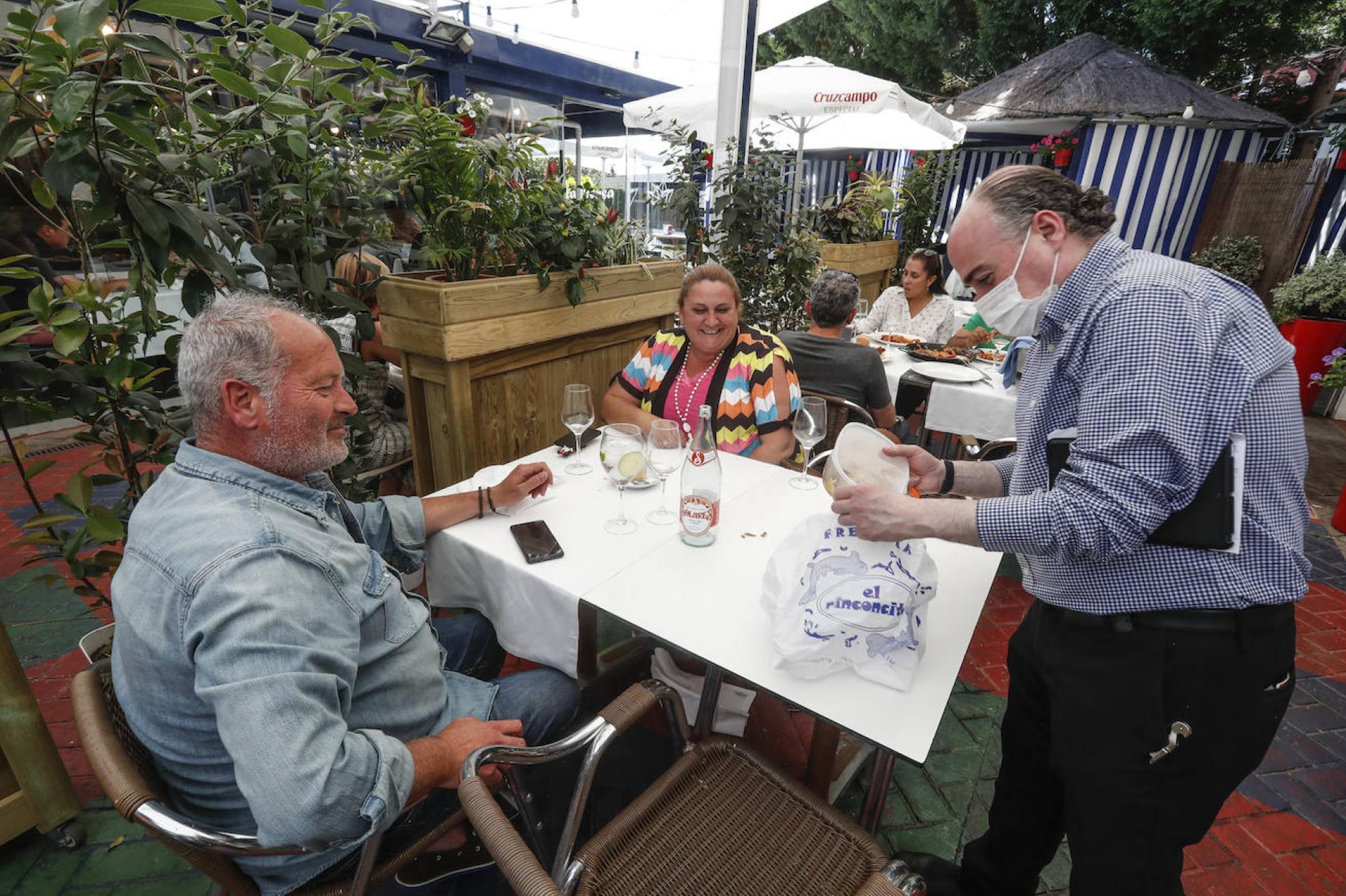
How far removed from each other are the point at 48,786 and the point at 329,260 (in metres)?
1.93

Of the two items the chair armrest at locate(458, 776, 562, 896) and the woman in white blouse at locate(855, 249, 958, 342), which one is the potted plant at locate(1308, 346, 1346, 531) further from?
the chair armrest at locate(458, 776, 562, 896)

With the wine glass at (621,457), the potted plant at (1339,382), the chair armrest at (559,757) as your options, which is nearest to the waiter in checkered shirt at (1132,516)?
the chair armrest at (559,757)

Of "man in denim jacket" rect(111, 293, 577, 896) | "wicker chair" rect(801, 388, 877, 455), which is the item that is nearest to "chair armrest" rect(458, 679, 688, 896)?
"man in denim jacket" rect(111, 293, 577, 896)

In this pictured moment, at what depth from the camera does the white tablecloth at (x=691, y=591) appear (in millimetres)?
1295

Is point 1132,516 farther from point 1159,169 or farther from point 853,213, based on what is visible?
point 1159,169

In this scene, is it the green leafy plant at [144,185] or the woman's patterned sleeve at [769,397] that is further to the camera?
the woman's patterned sleeve at [769,397]

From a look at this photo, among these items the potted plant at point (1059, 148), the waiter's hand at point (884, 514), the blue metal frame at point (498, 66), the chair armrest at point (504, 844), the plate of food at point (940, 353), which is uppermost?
the blue metal frame at point (498, 66)

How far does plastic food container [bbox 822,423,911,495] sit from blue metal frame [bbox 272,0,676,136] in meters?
6.59

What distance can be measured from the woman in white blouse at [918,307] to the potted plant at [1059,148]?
692 centimetres

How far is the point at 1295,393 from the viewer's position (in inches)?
45.0

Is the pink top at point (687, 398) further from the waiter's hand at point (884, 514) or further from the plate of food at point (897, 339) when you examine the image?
the plate of food at point (897, 339)

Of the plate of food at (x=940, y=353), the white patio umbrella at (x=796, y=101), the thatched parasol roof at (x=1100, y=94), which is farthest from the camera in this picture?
the thatched parasol roof at (x=1100, y=94)

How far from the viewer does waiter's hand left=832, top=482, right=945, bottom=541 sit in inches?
49.8

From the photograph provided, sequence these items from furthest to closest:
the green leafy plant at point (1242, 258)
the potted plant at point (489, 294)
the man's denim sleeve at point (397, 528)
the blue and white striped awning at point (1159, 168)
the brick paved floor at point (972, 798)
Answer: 1. the blue and white striped awning at point (1159, 168)
2. the green leafy plant at point (1242, 258)
3. the potted plant at point (489, 294)
4. the brick paved floor at point (972, 798)
5. the man's denim sleeve at point (397, 528)
